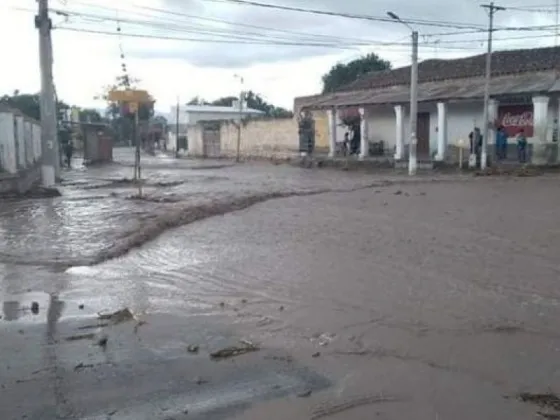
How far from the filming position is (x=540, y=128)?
28.8m

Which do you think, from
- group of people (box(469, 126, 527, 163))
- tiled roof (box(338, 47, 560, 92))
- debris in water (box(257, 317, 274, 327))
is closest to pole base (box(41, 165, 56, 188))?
debris in water (box(257, 317, 274, 327))

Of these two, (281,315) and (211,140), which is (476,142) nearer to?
(281,315)

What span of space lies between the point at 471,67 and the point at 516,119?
5776mm

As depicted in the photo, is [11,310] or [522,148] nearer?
[11,310]

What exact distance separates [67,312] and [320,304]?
2746 mm

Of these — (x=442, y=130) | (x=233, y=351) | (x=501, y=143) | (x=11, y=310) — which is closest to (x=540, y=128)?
(x=501, y=143)

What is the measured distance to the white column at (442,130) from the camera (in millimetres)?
33031

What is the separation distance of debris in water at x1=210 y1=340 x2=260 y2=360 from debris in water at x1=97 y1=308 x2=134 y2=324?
4.80ft

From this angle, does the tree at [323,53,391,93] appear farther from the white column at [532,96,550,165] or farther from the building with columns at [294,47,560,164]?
the white column at [532,96,550,165]

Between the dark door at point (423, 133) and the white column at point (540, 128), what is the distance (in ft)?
30.1

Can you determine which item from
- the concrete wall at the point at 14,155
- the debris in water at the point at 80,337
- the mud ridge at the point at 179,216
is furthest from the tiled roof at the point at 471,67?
the debris in water at the point at 80,337

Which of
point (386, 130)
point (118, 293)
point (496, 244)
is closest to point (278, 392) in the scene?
point (118, 293)

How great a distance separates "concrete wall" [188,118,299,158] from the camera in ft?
151

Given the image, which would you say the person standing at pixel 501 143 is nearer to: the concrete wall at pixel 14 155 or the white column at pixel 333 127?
the white column at pixel 333 127
